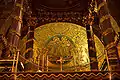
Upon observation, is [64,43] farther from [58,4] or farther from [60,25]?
[58,4]

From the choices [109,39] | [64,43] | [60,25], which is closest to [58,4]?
[60,25]

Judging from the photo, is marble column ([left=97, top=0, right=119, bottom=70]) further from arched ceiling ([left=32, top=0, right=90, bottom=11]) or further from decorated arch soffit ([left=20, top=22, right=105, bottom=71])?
arched ceiling ([left=32, top=0, right=90, bottom=11])

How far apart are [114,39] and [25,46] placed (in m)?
3.05

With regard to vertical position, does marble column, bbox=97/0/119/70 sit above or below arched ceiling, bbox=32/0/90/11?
below

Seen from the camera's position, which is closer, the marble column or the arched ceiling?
the marble column

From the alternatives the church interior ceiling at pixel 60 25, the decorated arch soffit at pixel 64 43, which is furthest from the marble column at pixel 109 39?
the decorated arch soffit at pixel 64 43

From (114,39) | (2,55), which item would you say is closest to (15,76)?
(2,55)

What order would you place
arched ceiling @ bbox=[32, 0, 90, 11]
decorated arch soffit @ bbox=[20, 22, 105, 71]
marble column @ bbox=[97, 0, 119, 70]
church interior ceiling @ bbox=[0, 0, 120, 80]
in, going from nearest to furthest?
marble column @ bbox=[97, 0, 119, 70]
church interior ceiling @ bbox=[0, 0, 120, 80]
decorated arch soffit @ bbox=[20, 22, 105, 71]
arched ceiling @ bbox=[32, 0, 90, 11]

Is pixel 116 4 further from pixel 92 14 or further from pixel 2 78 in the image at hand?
pixel 2 78

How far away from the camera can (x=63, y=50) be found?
306 inches

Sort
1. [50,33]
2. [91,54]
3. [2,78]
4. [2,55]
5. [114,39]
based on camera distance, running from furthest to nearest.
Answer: [50,33]
[91,54]
[2,55]
[114,39]
[2,78]

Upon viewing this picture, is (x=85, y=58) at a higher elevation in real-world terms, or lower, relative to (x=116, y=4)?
lower

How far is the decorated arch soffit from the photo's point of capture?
751 centimetres

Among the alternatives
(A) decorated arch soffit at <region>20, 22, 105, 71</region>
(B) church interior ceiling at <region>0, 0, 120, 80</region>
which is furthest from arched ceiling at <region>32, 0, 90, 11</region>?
(A) decorated arch soffit at <region>20, 22, 105, 71</region>
